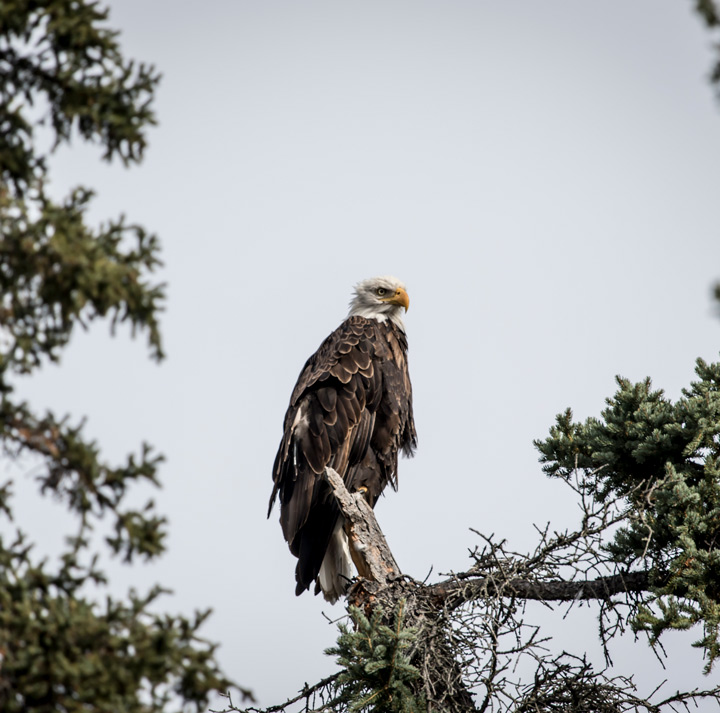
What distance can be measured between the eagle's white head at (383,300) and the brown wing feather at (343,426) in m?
0.46

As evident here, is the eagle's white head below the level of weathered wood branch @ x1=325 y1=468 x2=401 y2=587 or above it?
above

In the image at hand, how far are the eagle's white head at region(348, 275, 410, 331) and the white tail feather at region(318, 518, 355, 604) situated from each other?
235cm

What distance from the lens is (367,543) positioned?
227 inches

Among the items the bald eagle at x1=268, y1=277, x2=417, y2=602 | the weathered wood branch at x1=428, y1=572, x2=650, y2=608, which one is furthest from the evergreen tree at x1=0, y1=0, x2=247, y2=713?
the bald eagle at x1=268, y1=277, x2=417, y2=602

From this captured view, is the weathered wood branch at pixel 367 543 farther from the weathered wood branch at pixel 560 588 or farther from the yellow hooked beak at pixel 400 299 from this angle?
the yellow hooked beak at pixel 400 299

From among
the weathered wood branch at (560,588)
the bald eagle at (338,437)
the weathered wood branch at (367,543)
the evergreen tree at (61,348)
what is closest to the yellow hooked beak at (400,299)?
the bald eagle at (338,437)

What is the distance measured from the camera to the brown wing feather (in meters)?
7.28

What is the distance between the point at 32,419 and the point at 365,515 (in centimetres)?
342

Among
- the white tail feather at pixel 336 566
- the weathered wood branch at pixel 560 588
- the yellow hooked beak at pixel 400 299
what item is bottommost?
the weathered wood branch at pixel 560 588

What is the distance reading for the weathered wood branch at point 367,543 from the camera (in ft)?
18.4

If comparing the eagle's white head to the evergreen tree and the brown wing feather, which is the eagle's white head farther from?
the evergreen tree

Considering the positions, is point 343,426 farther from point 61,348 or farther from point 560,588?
point 61,348

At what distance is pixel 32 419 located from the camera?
2896 millimetres

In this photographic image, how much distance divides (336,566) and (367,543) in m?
1.46
